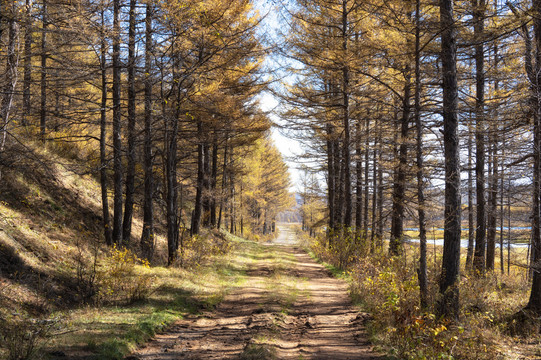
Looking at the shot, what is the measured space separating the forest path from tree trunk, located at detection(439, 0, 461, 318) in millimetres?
1731

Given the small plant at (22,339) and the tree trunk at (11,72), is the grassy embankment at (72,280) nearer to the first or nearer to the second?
the small plant at (22,339)

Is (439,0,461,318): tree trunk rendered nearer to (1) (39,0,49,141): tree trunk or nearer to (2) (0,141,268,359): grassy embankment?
(2) (0,141,268,359): grassy embankment

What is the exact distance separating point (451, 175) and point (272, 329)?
431 centimetres

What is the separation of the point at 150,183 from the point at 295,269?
6268mm

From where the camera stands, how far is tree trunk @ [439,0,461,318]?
6363 mm

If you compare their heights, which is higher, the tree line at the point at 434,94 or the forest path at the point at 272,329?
the tree line at the point at 434,94

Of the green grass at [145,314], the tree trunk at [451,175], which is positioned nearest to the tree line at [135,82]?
the green grass at [145,314]

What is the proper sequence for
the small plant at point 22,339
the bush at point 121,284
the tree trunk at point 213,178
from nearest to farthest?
1. the small plant at point 22,339
2. the bush at point 121,284
3. the tree trunk at point 213,178

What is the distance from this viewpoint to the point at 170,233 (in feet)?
36.9

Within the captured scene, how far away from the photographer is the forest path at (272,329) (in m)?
5.10

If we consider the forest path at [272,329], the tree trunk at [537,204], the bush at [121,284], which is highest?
the tree trunk at [537,204]

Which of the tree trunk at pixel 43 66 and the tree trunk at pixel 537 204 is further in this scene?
the tree trunk at pixel 537 204

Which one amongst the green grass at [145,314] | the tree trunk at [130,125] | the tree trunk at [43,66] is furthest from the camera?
the tree trunk at [130,125]

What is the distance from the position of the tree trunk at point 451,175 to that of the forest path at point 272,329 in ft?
5.68
